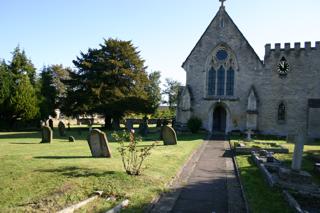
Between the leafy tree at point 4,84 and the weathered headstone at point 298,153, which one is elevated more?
the leafy tree at point 4,84

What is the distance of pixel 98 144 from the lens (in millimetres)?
15094

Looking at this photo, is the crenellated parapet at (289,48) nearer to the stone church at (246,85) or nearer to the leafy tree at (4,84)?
the stone church at (246,85)

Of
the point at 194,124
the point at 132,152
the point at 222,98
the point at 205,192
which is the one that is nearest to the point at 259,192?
the point at 205,192

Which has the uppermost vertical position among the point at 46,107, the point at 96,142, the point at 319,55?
the point at 319,55

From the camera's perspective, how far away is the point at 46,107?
44656mm

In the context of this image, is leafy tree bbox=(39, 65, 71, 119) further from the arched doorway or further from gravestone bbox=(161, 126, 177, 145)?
gravestone bbox=(161, 126, 177, 145)

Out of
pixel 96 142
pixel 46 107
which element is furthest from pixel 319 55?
pixel 46 107

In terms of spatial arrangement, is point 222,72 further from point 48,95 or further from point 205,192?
point 48,95

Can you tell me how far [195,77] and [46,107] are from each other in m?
22.3

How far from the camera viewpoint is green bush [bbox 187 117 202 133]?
32.6 meters

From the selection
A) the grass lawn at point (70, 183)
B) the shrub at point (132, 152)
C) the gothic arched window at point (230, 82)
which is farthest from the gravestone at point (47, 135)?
the gothic arched window at point (230, 82)

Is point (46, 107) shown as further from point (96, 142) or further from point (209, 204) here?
point (209, 204)

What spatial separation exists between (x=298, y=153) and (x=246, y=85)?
892 inches

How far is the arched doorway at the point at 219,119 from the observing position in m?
34.8
